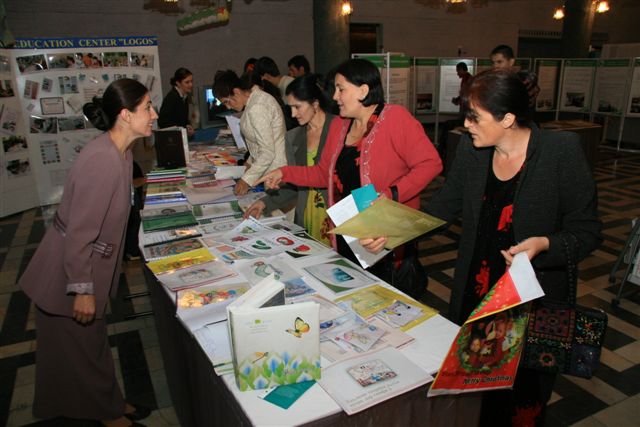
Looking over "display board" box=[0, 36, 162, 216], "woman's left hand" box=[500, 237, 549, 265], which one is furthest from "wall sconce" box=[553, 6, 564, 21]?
"woman's left hand" box=[500, 237, 549, 265]

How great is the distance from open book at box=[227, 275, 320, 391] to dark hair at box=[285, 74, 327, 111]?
1.63 metres

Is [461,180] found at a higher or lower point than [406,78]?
lower

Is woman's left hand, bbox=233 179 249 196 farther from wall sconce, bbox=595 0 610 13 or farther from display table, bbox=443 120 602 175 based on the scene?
wall sconce, bbox=595 0 610 13

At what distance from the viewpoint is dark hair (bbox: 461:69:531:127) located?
1366 mm

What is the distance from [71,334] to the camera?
197cm

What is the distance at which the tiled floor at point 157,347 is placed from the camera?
234 centimetres

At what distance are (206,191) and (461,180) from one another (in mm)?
1912

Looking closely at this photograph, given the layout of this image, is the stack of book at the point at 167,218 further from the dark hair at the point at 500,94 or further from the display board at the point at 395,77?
the display board at the point at 395,77

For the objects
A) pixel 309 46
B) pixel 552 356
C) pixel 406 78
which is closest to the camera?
pixel 552 356

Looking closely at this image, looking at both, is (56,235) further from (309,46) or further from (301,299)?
(309,46)

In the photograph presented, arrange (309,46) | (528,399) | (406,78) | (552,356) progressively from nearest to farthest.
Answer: (552,356) < (528,399) < (406,78) < (309,46)

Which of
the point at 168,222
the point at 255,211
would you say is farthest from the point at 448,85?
the point at 168,222

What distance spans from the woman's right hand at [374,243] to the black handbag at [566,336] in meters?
0.51

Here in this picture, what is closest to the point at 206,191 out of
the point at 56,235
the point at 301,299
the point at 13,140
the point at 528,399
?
the point at 56,235
